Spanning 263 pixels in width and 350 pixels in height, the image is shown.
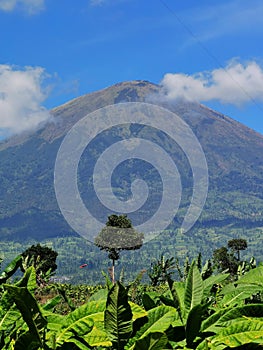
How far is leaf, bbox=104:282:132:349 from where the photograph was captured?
1248 mm

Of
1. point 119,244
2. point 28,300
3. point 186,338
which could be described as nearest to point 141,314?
point 186,338

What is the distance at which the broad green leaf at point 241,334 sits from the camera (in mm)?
1406

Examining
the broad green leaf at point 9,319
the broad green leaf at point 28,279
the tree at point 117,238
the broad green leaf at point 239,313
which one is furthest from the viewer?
the tree at point 117,238

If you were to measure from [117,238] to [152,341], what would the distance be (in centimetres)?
3226

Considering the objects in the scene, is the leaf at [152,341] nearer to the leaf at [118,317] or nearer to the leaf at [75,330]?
the leaf at [118,317]

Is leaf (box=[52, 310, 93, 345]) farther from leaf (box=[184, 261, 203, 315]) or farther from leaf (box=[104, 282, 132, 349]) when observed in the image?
leaf (box=[184, 261, 203, 315])

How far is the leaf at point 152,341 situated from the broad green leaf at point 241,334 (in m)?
0.27

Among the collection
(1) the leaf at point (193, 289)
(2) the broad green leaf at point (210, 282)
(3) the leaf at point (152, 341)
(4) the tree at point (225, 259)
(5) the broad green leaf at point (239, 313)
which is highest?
(4) the tree at point (225, 259)

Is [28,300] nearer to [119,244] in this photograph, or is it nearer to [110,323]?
[110,323]

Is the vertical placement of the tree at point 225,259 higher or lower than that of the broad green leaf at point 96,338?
higher

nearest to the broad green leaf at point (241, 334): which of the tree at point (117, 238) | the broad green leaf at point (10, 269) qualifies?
the broad green leaf at point (10, 269)

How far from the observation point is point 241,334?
143 centimetres

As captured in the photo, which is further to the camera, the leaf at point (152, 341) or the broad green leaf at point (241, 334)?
the broad green leaf at point (241, 334)

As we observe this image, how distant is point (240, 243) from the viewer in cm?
4594
